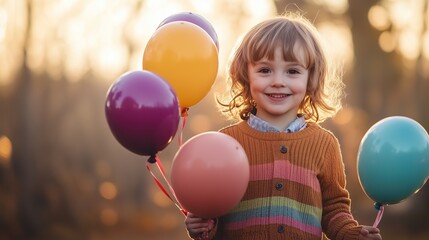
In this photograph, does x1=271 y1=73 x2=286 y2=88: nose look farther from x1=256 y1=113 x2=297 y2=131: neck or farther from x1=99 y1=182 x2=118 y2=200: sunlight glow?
x1=99 y1=182 x2=118 y2=200: sunlight glow

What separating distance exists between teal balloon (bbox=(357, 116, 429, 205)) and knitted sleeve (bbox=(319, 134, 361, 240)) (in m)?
0.15

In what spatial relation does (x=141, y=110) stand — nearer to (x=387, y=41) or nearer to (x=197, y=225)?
(x=197, y=225)

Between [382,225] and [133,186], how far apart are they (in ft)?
17.8

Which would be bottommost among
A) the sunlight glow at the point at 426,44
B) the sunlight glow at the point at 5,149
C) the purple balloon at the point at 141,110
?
the sunlight glow at the point at 5,149

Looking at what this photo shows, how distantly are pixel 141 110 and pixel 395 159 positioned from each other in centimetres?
104

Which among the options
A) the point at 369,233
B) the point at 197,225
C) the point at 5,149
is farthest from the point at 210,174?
the point at 5,149

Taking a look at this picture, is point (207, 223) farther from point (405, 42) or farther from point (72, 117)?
point (72, 117)

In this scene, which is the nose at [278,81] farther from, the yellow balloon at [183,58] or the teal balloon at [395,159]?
the teal balloon at [395,159]

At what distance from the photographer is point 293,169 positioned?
3.03 m

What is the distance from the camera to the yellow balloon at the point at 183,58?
3.02 metres

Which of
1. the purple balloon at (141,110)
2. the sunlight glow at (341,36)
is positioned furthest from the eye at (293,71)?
the sunlight glow at (341,36)

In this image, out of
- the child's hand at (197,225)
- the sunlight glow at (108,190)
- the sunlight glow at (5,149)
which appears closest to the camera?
the child's hand at (197,225)

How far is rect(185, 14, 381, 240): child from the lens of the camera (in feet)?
9.77

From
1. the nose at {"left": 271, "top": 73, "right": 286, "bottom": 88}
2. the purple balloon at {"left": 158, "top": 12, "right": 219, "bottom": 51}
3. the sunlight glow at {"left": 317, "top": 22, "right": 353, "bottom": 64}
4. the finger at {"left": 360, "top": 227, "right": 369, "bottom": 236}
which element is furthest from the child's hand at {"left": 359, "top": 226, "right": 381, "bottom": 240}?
the sunlight glow at {"left": 317, "top": 22, "right": 353, "bottom": 64}
